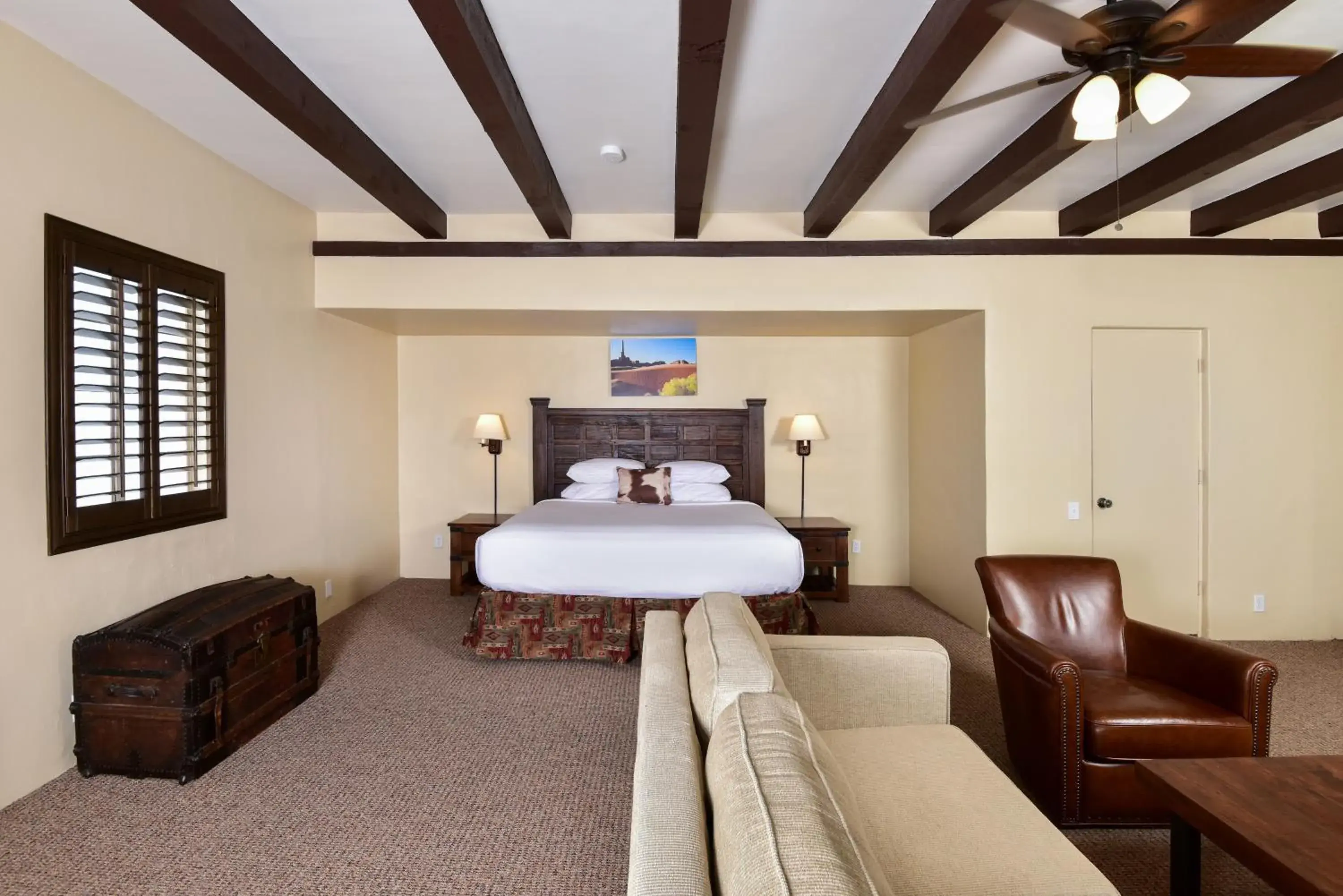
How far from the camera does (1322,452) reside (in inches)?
158

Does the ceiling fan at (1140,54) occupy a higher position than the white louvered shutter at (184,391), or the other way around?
the ceiling fan at (1140,54)

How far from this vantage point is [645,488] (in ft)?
16.3

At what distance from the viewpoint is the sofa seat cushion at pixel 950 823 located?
1318 millimetres

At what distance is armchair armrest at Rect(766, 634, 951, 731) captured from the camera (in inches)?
83.3

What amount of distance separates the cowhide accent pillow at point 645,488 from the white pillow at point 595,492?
0.35 ft

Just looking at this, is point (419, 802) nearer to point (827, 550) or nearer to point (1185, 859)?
point (1185, 859)

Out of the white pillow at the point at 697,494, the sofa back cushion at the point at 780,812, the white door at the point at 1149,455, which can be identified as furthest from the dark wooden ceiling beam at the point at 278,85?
the white door at the point at 1149,455

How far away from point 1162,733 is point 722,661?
5.23 feet

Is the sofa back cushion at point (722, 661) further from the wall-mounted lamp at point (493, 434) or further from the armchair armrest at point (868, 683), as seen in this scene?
the wall-mounted lamp at point (493, 434)

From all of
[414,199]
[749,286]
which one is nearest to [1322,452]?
[749,286]

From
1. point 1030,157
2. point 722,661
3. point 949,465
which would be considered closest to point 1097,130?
point 1030,157

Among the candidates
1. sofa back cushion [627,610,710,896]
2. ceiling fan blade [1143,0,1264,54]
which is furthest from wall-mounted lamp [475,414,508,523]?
ceiling fan blade [1143,0,1264,54]

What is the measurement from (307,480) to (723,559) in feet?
8.89

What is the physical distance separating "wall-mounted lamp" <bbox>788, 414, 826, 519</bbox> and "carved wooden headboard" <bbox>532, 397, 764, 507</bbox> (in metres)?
0.33
